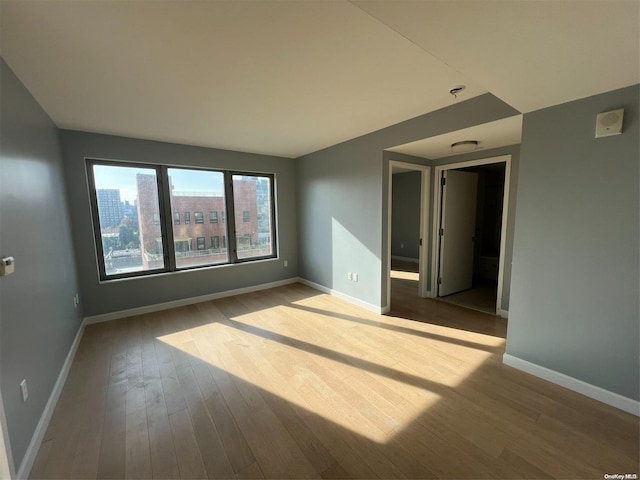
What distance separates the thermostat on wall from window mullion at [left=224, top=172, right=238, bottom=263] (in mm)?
4286

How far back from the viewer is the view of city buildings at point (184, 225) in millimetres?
3492

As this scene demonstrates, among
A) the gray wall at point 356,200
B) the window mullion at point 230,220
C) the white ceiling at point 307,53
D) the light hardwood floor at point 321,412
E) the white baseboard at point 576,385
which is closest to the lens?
the white ceiling at point 307,53

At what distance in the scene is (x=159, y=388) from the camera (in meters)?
2.11

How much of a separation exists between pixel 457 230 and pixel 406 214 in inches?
121

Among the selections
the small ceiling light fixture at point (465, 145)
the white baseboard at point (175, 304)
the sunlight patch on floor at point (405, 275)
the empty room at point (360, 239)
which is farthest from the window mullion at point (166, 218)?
the sunlight patch on floor at point (405, 275)

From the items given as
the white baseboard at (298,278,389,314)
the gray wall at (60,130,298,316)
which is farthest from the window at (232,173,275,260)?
the white baseboard at (298,278,389,314)

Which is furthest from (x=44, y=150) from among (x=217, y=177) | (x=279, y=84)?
(x=279, y=84)

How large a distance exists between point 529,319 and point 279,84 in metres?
2.92

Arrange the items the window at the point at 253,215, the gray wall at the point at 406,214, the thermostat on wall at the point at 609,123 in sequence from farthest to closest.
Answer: the gray wall at the point at 406,214 < the window at the point at 253,215 < the thermostat on wall at the point at 609,123

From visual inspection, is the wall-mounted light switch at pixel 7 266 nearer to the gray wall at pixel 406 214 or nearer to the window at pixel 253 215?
the window at pixel 253 215

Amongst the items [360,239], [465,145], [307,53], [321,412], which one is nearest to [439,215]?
[465,145]

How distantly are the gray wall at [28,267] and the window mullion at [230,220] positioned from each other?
2050 mm

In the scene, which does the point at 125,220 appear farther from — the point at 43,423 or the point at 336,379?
the point at 336,379

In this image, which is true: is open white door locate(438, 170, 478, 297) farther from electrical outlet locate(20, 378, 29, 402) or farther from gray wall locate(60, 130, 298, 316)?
electrical outlet locate(20, 378, 29, 402)
